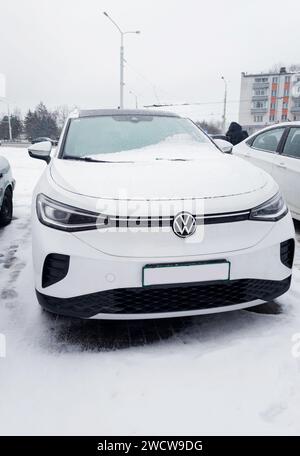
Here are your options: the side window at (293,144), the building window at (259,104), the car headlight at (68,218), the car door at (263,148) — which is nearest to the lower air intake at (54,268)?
the car headlight at (68,218)

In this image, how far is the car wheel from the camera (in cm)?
489

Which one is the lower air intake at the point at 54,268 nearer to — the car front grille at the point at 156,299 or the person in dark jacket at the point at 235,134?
the car front grille at the point at 156,299

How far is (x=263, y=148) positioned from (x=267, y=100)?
7112 cm

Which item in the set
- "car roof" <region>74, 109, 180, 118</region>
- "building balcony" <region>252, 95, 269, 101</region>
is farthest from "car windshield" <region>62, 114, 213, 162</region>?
"building balcony" <region>252, 95, 269, 101</region>

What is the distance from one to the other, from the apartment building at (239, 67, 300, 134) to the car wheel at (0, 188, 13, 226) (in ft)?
227

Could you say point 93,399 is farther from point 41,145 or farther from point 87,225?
point 41,145

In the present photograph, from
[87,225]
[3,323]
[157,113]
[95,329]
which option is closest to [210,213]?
[87,225]

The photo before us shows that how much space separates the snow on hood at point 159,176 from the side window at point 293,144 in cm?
217

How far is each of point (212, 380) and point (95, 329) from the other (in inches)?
32.3

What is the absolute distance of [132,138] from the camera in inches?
127

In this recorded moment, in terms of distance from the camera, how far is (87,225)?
2.01 m

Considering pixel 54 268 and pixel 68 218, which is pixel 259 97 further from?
pixel 54 268

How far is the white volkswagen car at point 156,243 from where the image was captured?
198 centimetres

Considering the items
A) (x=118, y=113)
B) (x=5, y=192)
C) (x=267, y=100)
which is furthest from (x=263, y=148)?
(x=267, y=100)
